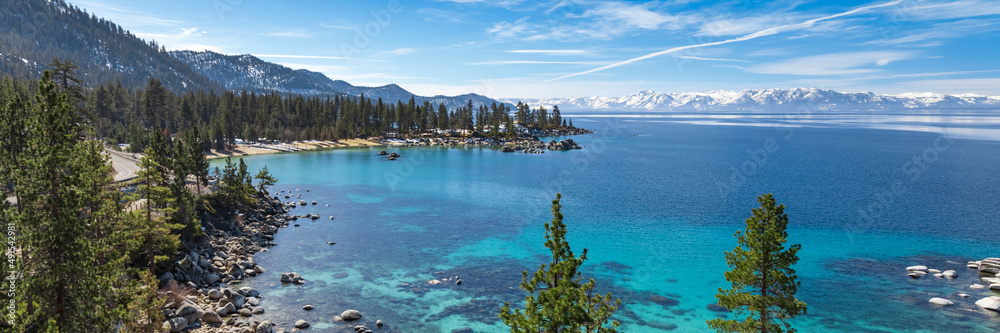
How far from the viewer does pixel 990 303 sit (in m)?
39.9

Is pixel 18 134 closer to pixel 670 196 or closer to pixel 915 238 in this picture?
pixel 670 196

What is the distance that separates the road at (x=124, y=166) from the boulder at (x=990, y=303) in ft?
298

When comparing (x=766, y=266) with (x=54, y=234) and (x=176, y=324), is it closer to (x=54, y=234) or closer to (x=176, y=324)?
(x=54, y=234)

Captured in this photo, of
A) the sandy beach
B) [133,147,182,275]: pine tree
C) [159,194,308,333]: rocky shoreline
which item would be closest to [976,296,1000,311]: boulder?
[159,194,308,333]: rocky shoreline

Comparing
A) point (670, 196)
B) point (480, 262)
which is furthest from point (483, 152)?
point (480, 262)

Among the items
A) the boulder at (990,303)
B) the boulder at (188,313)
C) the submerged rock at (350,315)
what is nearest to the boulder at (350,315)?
the submerged rock at (350,315)

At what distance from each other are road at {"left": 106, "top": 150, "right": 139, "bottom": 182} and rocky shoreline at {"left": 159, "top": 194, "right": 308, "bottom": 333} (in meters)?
18.2

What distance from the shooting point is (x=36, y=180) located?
19438mm

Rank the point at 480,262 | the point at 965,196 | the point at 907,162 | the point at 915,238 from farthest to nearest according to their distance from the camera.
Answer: the point at 907,162 → the point at 965,196 → the point at 915,238 → the point at 480,262

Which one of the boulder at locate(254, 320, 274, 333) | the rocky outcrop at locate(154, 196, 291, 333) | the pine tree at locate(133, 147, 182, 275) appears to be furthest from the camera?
the pine tree at locate(133, 147, 182, 275)

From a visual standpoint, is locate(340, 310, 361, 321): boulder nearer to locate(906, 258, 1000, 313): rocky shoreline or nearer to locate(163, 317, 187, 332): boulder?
locate(163, 317, 187, 332): boulder

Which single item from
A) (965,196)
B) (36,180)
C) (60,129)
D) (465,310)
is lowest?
(465,310)

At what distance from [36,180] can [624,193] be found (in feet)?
288

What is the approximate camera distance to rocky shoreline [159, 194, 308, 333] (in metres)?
35.0
